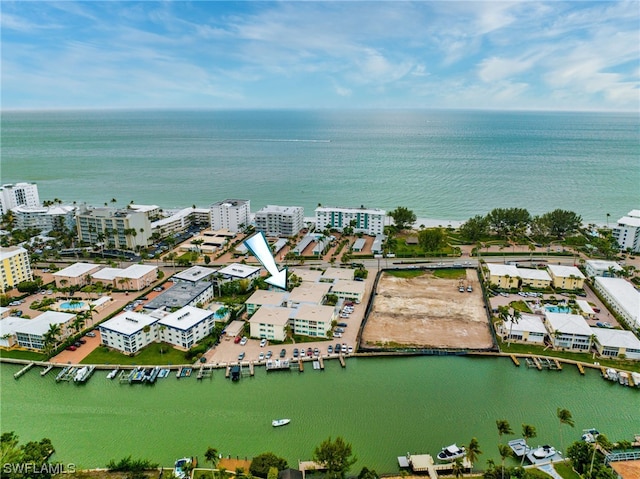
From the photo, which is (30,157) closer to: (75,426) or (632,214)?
(75,426)

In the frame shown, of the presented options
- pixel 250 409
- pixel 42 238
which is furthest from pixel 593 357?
pixel 42 238

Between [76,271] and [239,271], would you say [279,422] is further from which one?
[76,271]

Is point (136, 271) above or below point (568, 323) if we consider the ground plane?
above

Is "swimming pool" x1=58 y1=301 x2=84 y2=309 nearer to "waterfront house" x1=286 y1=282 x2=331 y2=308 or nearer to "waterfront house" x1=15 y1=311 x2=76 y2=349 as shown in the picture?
"waterfront house" x1=15 y1=311 x2=76 y2=349

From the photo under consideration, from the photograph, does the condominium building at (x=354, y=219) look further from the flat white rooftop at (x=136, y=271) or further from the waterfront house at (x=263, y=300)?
the flat white rooftop at (x=136, y=271)

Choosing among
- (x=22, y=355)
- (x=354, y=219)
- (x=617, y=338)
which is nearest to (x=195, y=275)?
(x=22, y=355)

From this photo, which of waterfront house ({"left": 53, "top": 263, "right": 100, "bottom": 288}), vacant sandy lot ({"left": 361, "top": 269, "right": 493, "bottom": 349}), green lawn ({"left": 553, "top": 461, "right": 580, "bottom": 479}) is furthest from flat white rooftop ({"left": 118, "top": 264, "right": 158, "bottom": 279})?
green lawn ({"left": 553, "top": 461, "right": 580, "bottom": 479})
